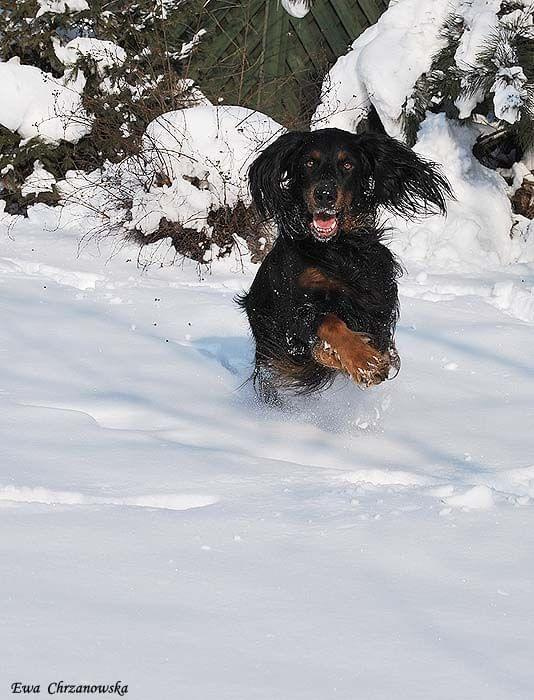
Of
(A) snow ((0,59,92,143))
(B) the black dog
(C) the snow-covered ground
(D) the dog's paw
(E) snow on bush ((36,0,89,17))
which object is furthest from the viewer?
(E) snow on bush ((36,0,89,17))

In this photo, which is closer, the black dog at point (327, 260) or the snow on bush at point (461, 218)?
the black dog at point (327, 260)

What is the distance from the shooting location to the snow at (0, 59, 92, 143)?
764cm

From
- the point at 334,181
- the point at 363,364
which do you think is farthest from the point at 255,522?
the point at 334,181

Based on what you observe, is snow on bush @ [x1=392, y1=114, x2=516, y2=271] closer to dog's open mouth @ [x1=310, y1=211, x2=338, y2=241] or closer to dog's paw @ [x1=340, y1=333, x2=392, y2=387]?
dog's open mouth @ [x1=310, y1=211, x2=338, y2=241]

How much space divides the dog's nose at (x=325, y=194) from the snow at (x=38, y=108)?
4.20 m

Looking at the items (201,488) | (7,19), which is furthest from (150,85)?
(201,488)

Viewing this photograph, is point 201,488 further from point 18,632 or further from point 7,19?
point 7,19

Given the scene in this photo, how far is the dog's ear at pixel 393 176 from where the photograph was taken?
13.3 feet

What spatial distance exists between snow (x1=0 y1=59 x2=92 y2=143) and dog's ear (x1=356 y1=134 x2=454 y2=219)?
396 centimetres

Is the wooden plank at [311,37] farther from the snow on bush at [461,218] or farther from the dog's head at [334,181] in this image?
the dog's head at [334,181]

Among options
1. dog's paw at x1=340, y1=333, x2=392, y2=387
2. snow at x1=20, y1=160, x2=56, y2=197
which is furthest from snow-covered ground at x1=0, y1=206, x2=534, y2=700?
snow at x1=20, y1=160, x2=56, y2=197

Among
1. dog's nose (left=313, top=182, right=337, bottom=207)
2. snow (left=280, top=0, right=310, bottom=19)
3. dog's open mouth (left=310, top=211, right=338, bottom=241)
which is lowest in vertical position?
dog's open mouth (left=310, top=211, right=338, bottom=241)

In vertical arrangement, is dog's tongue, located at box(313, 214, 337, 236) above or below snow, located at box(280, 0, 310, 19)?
below

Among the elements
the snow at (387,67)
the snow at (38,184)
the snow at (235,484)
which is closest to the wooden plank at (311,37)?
the snow at (387,67)
